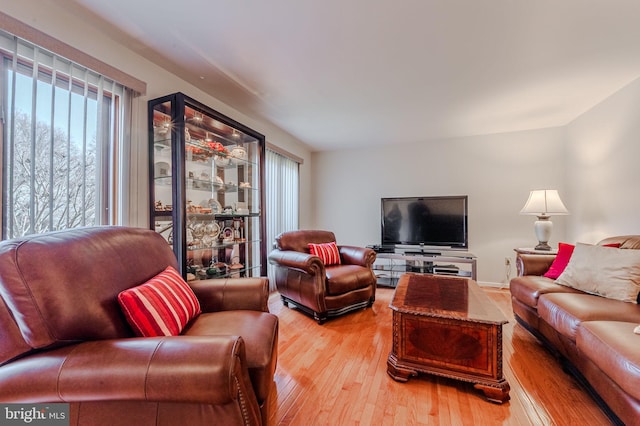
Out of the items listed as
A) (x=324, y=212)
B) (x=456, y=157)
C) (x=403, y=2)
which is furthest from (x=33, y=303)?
(x=456, y=157)

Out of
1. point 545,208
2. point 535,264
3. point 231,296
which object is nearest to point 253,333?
point 231,296

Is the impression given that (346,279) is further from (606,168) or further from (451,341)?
(606,168)

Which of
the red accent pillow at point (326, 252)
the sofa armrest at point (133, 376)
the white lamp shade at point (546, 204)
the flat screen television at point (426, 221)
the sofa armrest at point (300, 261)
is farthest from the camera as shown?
the flat screen television at point (426, 221)

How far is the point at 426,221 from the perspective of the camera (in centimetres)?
372

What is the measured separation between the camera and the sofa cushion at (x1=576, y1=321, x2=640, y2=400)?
1.06 meters

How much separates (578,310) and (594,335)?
0.89 feet

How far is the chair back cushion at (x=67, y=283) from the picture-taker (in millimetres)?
859

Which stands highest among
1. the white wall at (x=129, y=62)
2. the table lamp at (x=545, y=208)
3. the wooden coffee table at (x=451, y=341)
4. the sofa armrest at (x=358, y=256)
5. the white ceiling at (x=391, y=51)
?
the white ceiling at (x=391, y=51)

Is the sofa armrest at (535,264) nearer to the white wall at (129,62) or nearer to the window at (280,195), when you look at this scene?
the window at (280,195)

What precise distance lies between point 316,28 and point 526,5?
3.82ft

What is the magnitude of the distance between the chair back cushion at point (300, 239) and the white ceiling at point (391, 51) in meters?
1.40

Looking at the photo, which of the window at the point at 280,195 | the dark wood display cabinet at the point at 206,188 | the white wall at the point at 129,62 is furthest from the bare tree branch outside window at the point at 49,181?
the window at the point at 280,195

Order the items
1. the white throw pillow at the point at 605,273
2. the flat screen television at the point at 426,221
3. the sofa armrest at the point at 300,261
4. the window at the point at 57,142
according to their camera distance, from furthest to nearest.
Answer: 1. the flat screen television at the point at 426,221
2. the sofa armrest at the point at 300,261
3. the white throw pillow at the point at 605,273
4. the window at the point at 57,142


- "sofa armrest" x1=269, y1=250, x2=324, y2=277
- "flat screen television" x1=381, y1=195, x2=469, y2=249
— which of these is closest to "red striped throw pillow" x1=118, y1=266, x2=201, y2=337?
"sofa armrest" x1=269, y1=250, x2=324, y2=277
